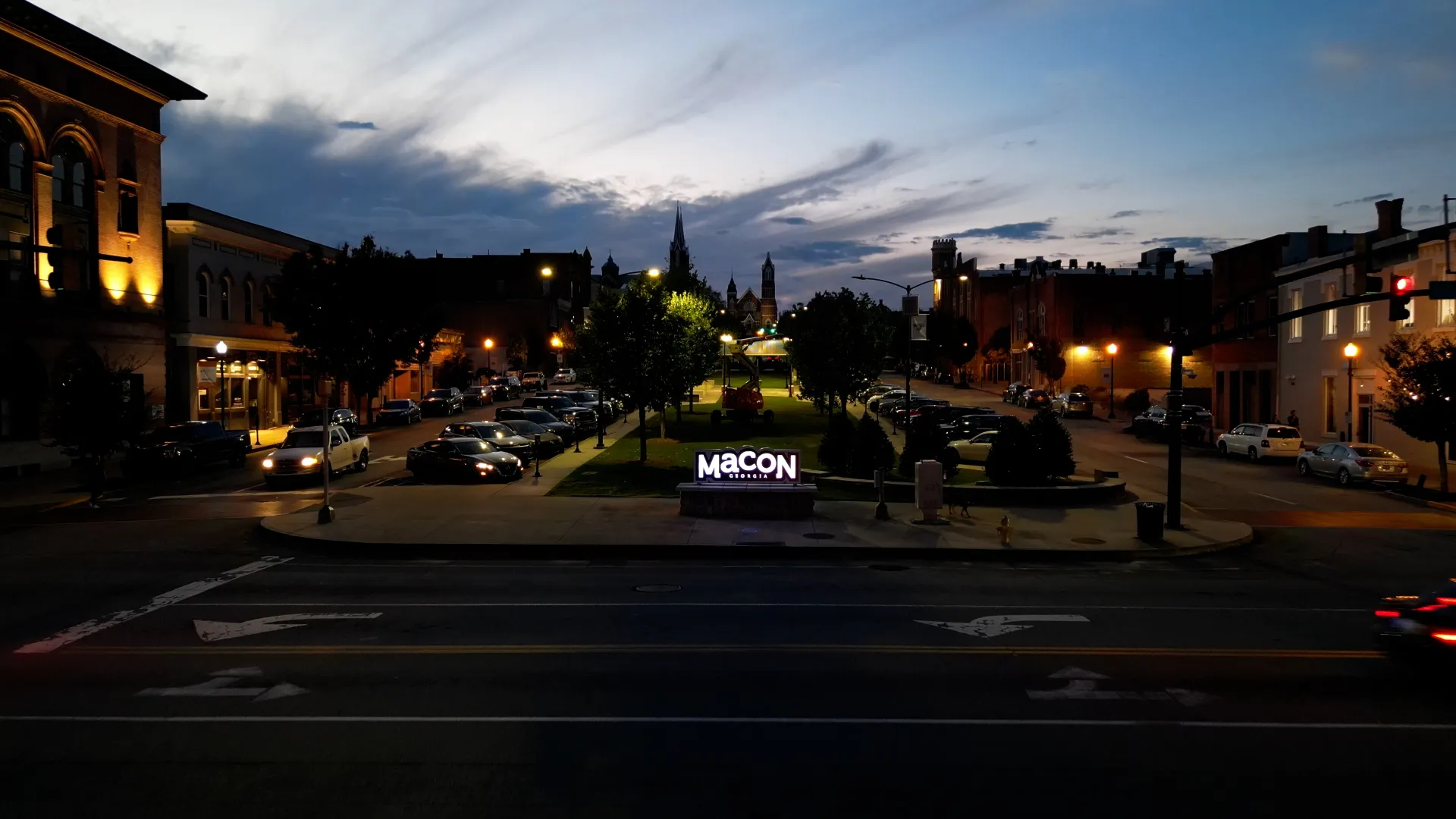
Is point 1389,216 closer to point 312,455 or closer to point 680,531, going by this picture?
point 680,531

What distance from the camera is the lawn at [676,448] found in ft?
93.0

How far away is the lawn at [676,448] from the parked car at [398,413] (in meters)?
14.0

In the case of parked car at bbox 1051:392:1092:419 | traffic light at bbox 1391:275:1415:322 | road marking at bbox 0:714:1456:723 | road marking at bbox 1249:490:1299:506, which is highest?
traffic light at bbox 1391:275:1415:322

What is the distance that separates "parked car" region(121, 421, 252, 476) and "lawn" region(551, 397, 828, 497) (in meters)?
13.5

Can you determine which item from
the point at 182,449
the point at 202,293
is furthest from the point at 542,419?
the point at 202,293

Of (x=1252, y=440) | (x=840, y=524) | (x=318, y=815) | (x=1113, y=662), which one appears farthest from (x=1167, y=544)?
(x=1252, y=440)

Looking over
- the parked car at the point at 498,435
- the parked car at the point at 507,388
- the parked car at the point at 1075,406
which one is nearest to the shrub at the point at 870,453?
the parked car at the point at 498,435

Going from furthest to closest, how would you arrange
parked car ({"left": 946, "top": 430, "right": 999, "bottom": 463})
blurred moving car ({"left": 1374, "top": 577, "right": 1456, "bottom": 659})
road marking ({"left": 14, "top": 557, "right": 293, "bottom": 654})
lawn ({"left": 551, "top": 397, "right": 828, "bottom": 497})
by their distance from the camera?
1. parked car ({"left": 946, "top": 430, "right": 999, "bottom": 463})
2. lawn ({"left": 551, "top": 397, "right": 828, "bottom": 497})
3. road marking ({"left": 14, "top": 557, "right": 293, "bottom": 654})
4. blurred moving car ({"left": 1374, "top": 577, "right": 1456, "bottom": 659})

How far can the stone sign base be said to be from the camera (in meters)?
23.2

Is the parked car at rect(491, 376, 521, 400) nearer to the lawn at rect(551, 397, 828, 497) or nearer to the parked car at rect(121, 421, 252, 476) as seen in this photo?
the lawn at rect(551, 397, 828, 497)

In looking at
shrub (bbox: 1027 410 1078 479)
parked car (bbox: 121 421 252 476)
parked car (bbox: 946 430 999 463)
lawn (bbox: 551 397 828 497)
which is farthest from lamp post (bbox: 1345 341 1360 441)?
parked car (bbox: 121 421 252 476)

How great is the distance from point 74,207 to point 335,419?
1264cm

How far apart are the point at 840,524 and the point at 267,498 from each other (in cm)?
1648

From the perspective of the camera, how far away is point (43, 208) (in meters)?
35.9
